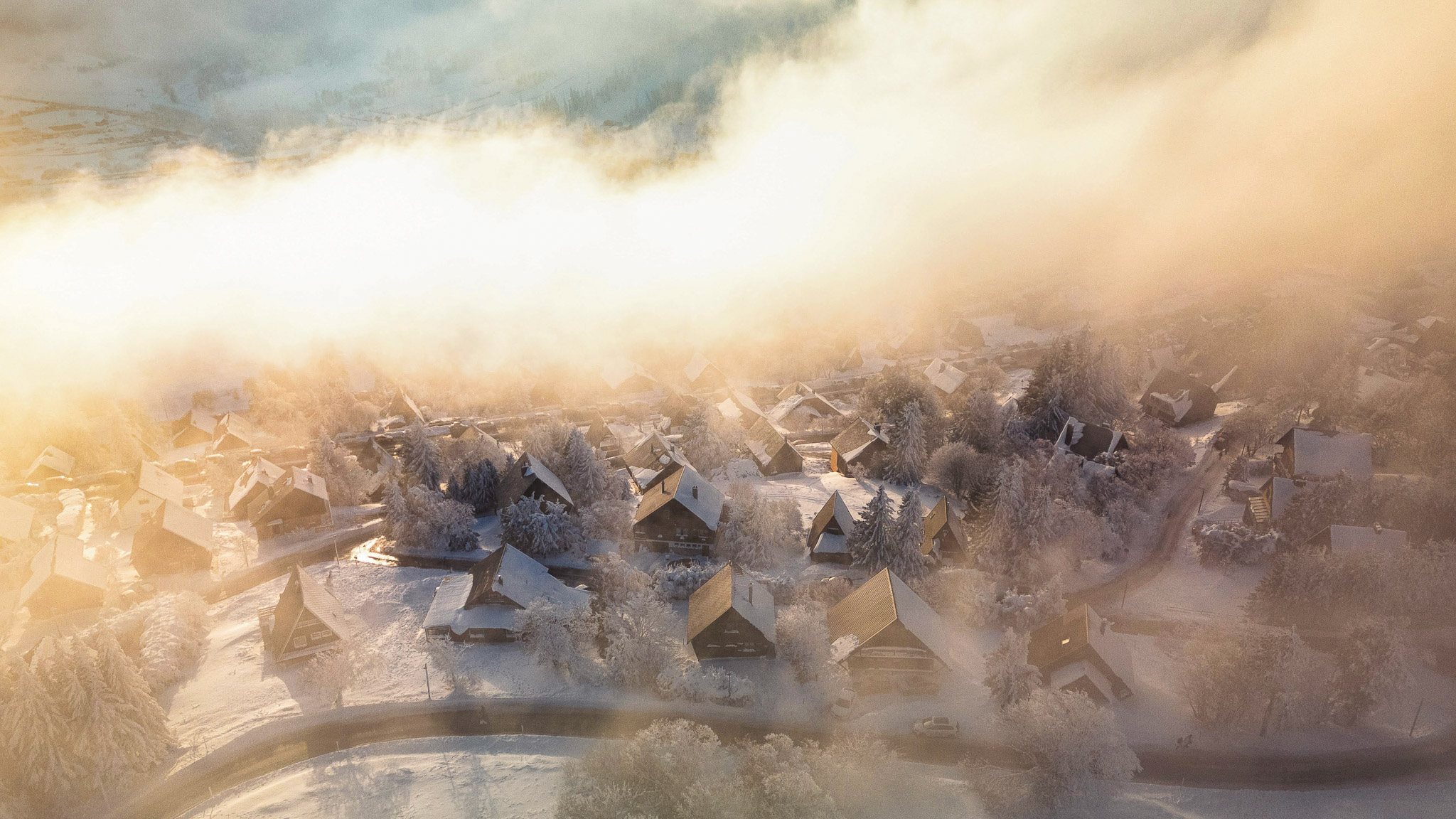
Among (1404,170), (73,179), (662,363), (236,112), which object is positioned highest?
(236,112)

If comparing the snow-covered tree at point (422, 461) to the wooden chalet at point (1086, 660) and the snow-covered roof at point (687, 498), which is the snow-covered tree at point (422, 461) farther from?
the wooden chalet at point (1086, 660)

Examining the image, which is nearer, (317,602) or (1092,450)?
(317,602)

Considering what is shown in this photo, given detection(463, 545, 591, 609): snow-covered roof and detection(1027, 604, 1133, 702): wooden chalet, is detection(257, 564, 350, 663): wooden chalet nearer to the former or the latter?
detection(463, 545, 591, 609): snow-covered roof

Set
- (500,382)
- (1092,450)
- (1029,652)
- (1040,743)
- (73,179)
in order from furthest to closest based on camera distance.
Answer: (73,179) < (500,382) < (1092,450) < (1029,652) < (1040,743)

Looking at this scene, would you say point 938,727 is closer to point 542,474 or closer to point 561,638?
point 561,638

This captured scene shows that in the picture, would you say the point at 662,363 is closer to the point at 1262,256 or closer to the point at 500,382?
the point at 500,382

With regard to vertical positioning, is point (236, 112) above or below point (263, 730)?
above

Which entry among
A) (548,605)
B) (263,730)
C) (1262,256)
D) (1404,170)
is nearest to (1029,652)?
(548,605)

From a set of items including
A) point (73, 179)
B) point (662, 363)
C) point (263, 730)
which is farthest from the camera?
point (73, 179)
